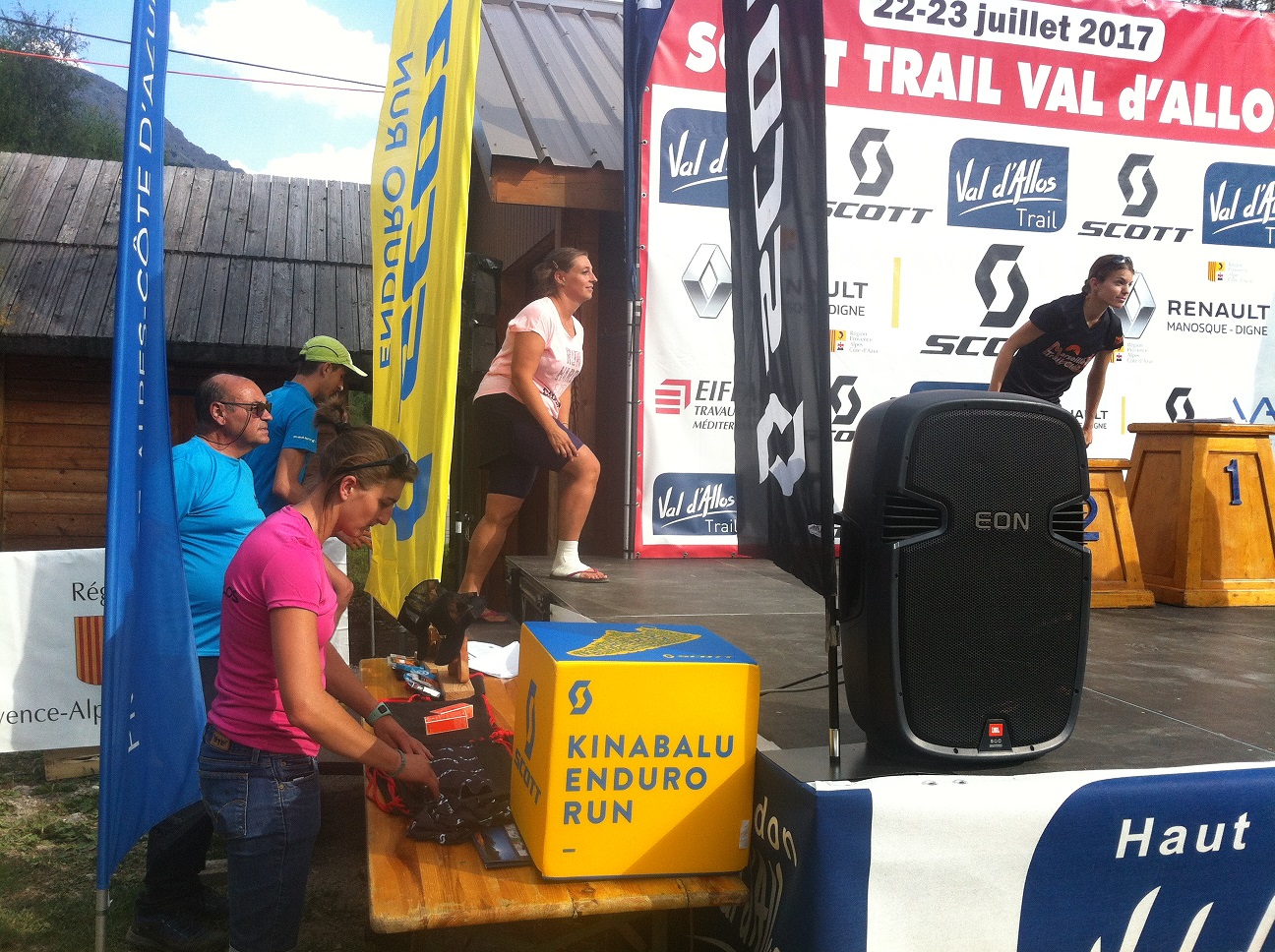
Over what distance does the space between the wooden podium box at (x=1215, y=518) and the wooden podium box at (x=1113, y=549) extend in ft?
0.83

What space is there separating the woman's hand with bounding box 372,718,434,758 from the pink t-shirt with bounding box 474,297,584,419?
9.09ft

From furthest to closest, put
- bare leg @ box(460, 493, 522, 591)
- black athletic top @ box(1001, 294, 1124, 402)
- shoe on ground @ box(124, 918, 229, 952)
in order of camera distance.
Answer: bare leg @ box(460, 493, 522, 591)
black athletic top @ box(1001, 294, 1124, 402)
shoe on ground @ box(124, 918, 229, 952)

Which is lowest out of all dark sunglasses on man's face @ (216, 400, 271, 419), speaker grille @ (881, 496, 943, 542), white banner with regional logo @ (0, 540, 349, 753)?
white banner with regional logo @ (0, 540, 349, 753)

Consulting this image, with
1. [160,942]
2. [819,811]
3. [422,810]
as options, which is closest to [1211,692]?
[819,811]

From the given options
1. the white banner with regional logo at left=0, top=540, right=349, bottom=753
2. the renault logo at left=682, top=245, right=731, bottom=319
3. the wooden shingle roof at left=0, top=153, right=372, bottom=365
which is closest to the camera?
the white banner with regional logo at left=0, top=540, right=349, bottom=753

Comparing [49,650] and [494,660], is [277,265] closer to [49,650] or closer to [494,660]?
[49,650]

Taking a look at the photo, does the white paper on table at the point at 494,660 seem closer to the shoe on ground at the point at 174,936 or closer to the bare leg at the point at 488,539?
the bare leg at the point at 488,539

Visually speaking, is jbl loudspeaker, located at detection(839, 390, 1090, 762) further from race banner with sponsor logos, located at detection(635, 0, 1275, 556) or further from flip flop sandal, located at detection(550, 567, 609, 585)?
race banner with sponsor logos, located at detection(635, 0, 1275, 556)

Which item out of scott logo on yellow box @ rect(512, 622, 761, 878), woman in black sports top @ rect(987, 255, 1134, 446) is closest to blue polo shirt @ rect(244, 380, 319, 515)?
scott logo on yellow box @ rect(512, 622, 761, 878)

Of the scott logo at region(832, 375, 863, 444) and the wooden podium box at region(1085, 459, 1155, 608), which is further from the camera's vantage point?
the scott logo at region(832, 375, 863, 444)

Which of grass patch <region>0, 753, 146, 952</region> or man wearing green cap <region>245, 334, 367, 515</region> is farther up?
man wearing green cap <region>245, 334, 367, 515</region>

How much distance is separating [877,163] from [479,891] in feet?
19.1

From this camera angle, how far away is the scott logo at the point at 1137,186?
7.07m

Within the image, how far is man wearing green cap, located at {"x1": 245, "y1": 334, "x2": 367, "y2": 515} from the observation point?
4.21 meters
